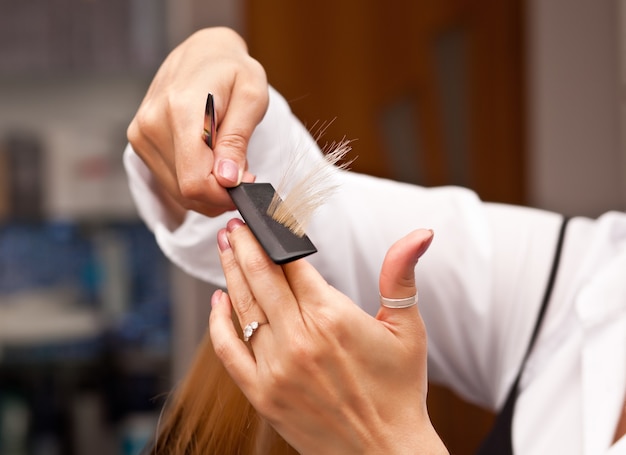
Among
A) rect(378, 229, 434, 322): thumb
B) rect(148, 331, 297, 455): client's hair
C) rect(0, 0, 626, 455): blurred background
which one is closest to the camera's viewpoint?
rect(378, 229, 434, 322): thumb

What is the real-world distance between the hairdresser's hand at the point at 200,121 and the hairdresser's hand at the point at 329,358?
7 cm

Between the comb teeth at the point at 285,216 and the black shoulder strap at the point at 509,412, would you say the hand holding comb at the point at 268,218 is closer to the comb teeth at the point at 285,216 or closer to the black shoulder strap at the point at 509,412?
the comb teeth at the point at 285,216

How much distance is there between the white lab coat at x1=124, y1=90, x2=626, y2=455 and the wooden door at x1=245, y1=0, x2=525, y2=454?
1.01m

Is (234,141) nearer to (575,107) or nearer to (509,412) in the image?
(509,412)

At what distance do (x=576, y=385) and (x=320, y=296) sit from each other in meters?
0.37

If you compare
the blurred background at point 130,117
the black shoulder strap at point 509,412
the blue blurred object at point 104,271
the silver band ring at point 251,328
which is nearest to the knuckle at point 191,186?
the silver band ring at point 251,328

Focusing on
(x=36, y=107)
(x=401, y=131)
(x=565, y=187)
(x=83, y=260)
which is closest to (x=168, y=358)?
(x=83, y=260)

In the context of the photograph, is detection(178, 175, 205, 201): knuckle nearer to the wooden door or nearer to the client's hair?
the client's hair

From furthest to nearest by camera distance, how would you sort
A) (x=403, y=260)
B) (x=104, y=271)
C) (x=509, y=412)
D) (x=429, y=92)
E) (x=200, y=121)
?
(x=429, y=92) < (x=104, y=271) < (x=509, y=412) < (x=200, y=121) < (x=403, y=260)

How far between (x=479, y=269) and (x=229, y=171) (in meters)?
0.38

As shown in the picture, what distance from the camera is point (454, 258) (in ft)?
2.72

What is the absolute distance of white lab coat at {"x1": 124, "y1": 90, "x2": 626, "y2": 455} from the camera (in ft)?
2.42

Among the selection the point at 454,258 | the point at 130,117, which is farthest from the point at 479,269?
the point at 130,117

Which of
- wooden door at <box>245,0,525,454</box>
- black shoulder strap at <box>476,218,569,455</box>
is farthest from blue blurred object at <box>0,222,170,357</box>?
black shoulder strap at <box>476,218,569,455</box>
